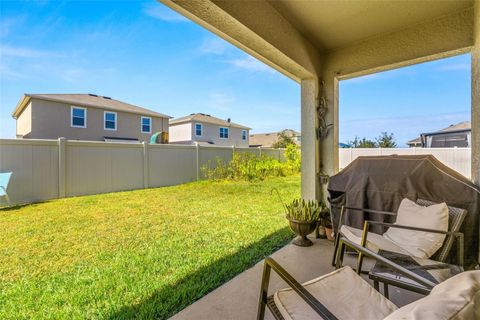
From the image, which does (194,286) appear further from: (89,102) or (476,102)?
(89,102)

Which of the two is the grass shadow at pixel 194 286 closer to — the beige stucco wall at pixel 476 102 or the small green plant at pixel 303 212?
the small green plant at pixel 303 212

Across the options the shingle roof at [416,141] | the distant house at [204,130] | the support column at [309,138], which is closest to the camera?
the support column at [309,138]

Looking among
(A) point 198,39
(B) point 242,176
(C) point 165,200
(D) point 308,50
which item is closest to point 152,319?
(D) point 308,50

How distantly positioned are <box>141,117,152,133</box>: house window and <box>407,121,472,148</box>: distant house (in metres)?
14.4

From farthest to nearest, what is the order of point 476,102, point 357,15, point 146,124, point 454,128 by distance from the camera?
point 146,124, point 454,128, point 357,15, point 476,102

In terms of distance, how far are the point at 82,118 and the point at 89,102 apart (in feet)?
3.18

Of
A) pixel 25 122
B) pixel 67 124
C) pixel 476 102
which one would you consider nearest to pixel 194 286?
pixel 476 102

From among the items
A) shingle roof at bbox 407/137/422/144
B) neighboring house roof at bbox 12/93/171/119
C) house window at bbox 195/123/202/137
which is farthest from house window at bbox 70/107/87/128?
shingle roof at bbox 407/137/422/144

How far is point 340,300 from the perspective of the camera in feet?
4.48

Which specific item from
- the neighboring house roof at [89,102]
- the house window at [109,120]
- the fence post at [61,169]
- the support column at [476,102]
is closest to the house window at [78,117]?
the neighboring house roof at [89,102]

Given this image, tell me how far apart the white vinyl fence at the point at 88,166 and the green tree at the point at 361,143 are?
5389mm

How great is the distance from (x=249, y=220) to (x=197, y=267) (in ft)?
6.40

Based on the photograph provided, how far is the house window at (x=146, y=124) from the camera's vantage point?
51.4ft

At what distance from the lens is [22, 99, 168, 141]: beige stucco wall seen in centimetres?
1215
